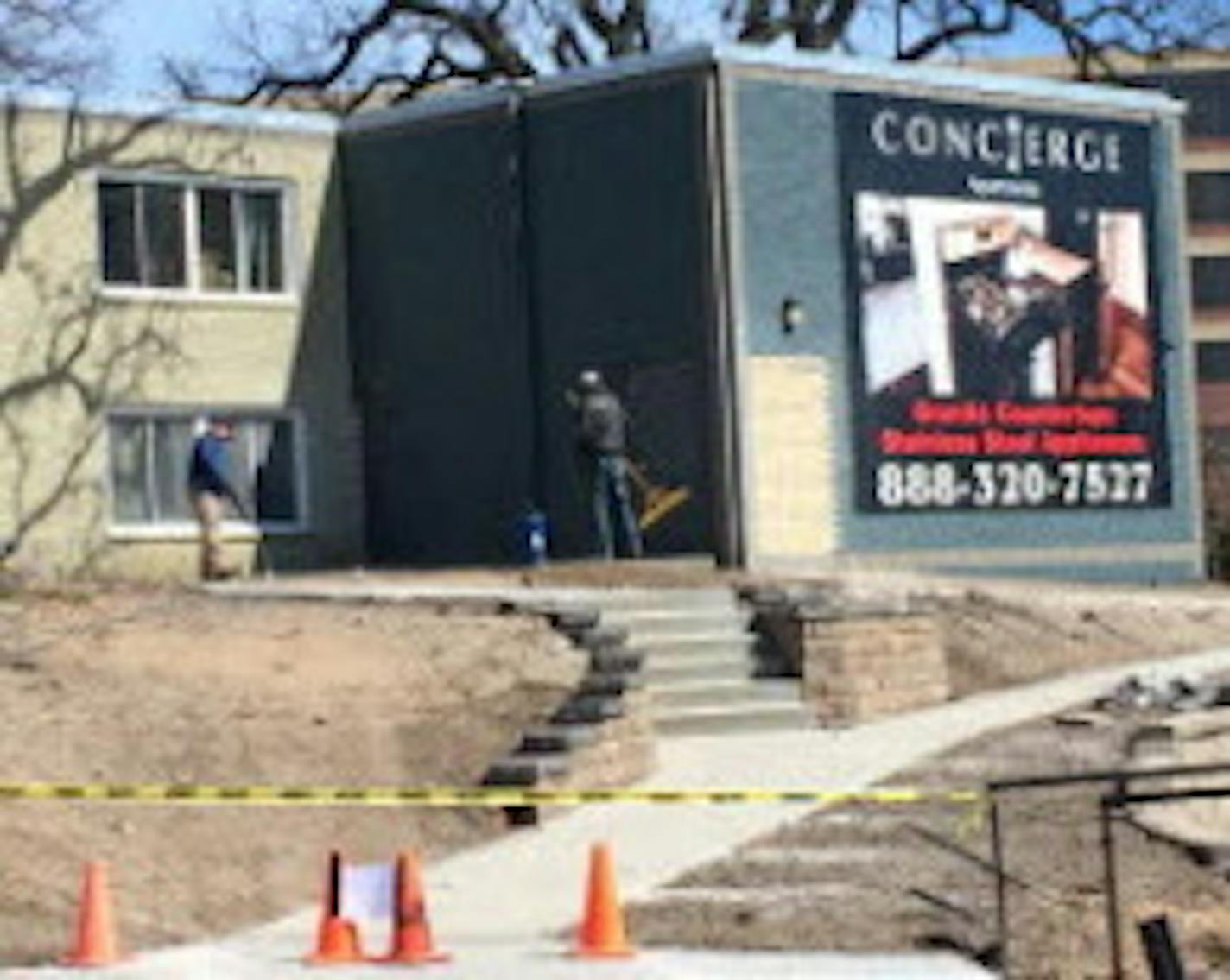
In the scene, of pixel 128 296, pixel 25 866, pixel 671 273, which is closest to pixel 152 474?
pixel 128 296

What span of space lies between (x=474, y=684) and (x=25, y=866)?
17.1ft

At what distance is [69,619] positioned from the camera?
1947 cm

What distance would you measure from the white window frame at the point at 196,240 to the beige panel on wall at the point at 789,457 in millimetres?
6058

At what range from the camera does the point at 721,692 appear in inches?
797

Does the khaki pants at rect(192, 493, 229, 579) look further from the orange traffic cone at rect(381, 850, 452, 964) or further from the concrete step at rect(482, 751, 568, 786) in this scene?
the orange traffic cone at rect(381, 850, 452, 964)

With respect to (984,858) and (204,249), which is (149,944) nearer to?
(984,858)

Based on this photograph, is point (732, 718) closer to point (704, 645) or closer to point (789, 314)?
point (704, 645)

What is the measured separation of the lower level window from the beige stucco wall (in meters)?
0.20

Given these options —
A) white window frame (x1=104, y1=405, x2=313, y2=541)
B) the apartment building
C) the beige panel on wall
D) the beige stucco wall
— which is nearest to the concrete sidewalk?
the beige panel on wall

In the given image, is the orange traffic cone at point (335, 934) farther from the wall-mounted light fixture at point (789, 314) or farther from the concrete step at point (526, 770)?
the wall-mounted light fixture at point (789, 314)

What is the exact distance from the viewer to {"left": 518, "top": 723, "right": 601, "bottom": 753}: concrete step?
16875 mm

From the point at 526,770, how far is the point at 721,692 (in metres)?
4.04

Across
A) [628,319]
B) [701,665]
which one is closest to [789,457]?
A: [628,319]

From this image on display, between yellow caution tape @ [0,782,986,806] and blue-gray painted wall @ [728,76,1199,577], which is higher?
blue-gray painted wall @ [728,76,1199,577]
